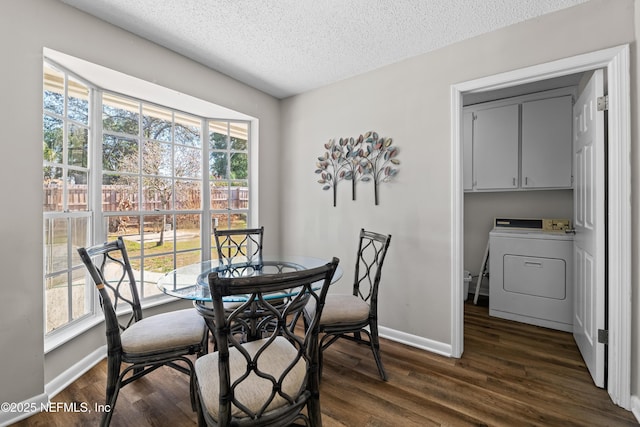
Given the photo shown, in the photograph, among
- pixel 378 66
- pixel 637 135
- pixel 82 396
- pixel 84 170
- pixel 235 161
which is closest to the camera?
pixel 637 135

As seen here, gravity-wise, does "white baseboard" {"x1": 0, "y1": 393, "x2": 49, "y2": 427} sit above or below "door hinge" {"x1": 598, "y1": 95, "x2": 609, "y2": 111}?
below

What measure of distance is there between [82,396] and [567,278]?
4110 mm

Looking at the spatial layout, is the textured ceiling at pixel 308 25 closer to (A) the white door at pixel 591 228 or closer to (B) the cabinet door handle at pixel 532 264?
Answer: (A) the white door at pixel 591 228

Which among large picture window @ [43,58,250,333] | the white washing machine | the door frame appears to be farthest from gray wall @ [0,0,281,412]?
the white washing machine

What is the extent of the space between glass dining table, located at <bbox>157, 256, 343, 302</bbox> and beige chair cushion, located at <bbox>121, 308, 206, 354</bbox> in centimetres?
23

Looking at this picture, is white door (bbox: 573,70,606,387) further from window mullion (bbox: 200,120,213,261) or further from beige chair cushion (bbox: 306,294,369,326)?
window mullion (bbox: 200,120,213,261)

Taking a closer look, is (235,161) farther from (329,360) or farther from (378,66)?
(329,360)

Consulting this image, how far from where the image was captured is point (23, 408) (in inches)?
65.2

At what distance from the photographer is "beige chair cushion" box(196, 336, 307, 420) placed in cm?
111

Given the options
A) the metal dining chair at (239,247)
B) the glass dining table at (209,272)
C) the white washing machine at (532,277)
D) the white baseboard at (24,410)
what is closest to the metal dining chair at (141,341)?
the glass dining table at (209,272)

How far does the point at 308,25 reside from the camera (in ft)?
6.88

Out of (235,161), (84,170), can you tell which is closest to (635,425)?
(235,161)

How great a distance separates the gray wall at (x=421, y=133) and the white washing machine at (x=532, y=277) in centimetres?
124

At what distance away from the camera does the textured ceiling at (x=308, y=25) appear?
6.22 feet
